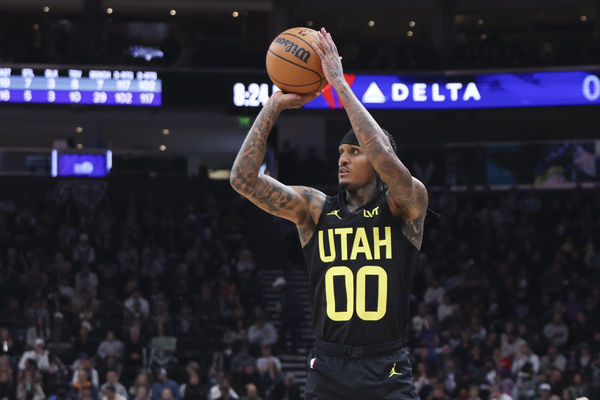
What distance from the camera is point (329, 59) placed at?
423cm

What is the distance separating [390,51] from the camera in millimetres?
21594

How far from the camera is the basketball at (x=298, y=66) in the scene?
14.4 ft

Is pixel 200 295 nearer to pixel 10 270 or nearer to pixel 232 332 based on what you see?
pixel 232 332

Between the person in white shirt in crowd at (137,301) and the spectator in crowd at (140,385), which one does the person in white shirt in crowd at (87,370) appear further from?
the person in white shirt in crowd at (137,301)

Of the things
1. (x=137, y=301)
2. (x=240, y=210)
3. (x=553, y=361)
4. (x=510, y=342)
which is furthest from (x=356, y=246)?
(x=240, y=210)

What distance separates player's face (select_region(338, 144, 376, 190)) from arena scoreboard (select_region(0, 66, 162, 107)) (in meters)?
16.0

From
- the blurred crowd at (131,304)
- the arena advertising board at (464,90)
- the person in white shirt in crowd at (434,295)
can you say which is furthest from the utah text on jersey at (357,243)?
the arena advertising board at (464,90)

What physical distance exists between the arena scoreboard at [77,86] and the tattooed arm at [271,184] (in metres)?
15.9

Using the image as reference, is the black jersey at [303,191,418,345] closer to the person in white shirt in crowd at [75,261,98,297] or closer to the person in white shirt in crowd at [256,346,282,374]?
the person in white shirt in crowd at [256,346,282,374]

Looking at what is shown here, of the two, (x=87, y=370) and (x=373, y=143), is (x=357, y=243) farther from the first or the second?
(x=87, y=370)

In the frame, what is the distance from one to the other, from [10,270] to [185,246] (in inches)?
137

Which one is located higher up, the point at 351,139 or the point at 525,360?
the point at 351,139

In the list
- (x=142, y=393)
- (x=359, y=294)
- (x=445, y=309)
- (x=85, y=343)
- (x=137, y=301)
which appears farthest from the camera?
(x=445, y=309)

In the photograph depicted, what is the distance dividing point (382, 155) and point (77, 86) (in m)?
16.6
